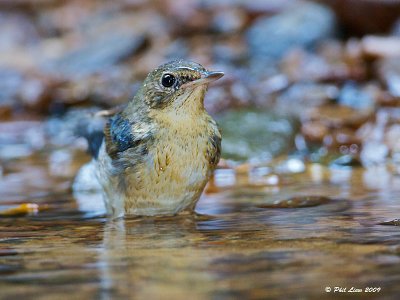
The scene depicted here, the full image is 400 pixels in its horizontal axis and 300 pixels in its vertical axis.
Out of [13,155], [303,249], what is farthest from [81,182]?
[303,249]

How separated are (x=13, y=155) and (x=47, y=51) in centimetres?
615

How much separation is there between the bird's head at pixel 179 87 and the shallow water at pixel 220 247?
2.46 feet

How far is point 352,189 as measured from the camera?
20.4 feet

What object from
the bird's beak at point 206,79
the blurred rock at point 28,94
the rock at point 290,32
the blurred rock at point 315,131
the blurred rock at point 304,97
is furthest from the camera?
the rock at point 290,32

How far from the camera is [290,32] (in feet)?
41.4

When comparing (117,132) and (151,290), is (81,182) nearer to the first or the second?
(117,132)

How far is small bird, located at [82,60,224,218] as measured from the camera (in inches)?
199

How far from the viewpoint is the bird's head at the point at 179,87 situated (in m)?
5.13

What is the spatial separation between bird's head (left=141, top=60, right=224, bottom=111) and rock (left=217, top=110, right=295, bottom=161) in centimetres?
293

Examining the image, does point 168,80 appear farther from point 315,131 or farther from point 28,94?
point 28,94

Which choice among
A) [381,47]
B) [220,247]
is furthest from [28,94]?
[220,247]

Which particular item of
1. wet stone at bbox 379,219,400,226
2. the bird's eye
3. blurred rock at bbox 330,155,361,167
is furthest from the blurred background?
wet stone at bbox 379,219,400,226

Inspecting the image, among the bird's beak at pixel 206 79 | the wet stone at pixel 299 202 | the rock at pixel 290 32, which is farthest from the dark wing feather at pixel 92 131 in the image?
the rock at pixel 290 32

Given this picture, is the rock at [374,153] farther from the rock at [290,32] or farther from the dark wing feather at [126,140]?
the rock at [290,32]
